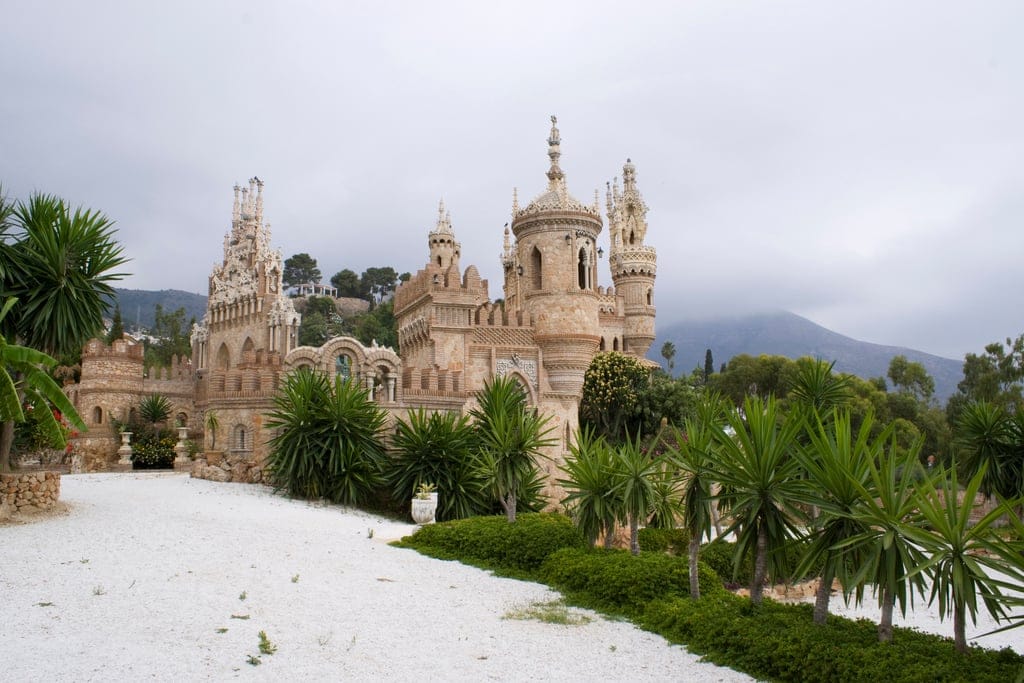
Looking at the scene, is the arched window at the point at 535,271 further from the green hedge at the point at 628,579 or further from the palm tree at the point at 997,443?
the green hedge at the point at 628,579

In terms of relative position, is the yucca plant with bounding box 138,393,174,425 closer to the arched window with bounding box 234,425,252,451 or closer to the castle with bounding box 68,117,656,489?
the castle with bounding box 68,117,656,489

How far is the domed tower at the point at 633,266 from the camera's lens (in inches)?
1823

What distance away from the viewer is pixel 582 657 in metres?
9.27

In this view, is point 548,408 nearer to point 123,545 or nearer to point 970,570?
point 123,545

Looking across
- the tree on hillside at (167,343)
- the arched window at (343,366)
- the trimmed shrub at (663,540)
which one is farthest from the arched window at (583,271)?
the tree on hillside at (167,343)

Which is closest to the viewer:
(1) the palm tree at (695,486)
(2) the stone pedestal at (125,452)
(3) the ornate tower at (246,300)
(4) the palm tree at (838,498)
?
(4) the palm tree at (838,498)

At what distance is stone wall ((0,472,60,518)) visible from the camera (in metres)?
14.6

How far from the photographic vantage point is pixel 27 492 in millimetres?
14961

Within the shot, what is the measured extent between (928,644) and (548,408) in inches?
894

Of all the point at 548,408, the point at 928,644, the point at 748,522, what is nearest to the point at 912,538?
the point at 928,644

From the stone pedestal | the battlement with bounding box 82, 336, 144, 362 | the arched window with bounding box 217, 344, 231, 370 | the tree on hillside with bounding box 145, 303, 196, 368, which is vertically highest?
the tree on hillside with bounding box 145, 303, 196, 368

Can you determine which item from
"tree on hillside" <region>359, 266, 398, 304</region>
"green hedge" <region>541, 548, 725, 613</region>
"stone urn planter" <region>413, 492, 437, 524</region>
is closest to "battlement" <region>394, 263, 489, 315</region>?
"stone urn planter" <region>413, 492, 437, 524</region>

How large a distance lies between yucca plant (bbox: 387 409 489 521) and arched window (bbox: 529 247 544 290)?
11.3 metres

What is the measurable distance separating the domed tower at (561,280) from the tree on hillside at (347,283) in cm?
9709
